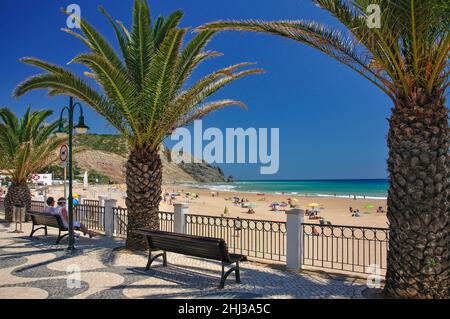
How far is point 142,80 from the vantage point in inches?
353

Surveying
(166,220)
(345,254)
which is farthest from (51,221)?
(345,254)

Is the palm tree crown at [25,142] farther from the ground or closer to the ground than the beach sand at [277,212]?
farther from the ground

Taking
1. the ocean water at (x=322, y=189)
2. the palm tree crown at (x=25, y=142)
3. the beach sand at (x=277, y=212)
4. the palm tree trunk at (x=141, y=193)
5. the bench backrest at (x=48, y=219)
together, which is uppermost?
the palm tree crown at (x=25, y=142)

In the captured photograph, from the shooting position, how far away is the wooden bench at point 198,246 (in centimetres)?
613

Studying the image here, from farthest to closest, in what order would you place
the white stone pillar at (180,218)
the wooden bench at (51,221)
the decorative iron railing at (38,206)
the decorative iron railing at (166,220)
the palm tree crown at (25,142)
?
the decorative iron railing at (38,206) < the palm tree crown at (25,142) < the decorative iron railing at (166,220) < the white stone pillar at (180,218) < the wooden bench at (51,221)

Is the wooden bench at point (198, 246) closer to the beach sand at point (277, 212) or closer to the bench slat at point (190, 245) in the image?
the bench slat at point (190, 245)

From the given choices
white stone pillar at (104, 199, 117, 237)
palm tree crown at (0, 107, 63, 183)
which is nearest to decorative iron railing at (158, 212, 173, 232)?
white stone pillar at (104, 199, 117, 237)

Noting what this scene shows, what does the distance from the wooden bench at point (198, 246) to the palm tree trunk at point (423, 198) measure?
8.80ft

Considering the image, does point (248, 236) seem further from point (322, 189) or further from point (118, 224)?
point (322, 189)

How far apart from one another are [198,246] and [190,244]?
20 cm

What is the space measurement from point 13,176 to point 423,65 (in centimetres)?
1554

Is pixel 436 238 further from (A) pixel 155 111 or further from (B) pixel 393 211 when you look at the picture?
(A) pixel 155 111

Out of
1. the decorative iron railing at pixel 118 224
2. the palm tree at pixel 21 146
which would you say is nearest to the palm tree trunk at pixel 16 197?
the palm tree at pixel 21 146
